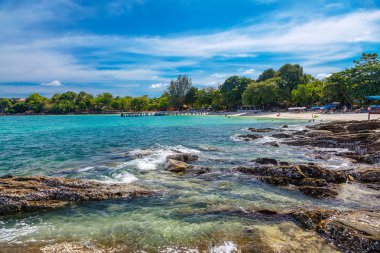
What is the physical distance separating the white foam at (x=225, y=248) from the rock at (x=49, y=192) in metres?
5.00

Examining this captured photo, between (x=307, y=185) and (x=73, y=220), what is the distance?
938cm


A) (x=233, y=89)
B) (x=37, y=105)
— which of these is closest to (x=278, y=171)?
(x=233, y=89)

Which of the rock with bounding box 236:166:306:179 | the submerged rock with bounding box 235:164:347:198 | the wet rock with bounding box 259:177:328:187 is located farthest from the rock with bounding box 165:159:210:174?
the wet rock with bounding box 259:177:328:187

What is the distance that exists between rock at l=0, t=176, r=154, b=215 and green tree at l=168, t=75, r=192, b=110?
445 feet

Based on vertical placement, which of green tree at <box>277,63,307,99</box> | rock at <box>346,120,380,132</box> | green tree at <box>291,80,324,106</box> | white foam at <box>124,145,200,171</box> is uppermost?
green tree at <box>277,63,307,99</box>

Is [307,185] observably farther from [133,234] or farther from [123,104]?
[123,104]

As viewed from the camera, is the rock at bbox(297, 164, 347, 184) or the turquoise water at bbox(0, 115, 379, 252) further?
the rock at bbox(297, 164, 347, 184)

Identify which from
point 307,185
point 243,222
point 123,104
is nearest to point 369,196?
point 307,185

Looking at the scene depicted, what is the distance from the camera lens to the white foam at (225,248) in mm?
6961

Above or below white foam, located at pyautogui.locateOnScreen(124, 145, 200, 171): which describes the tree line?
above

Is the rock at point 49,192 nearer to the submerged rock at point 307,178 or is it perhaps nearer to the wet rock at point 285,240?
the wet rock at point 285,240

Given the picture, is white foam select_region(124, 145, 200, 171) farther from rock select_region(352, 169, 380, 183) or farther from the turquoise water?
rock select_region(352, 169, 380, 183)

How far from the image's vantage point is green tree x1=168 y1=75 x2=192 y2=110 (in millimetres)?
145250

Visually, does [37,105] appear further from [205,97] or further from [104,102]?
[205,97]
